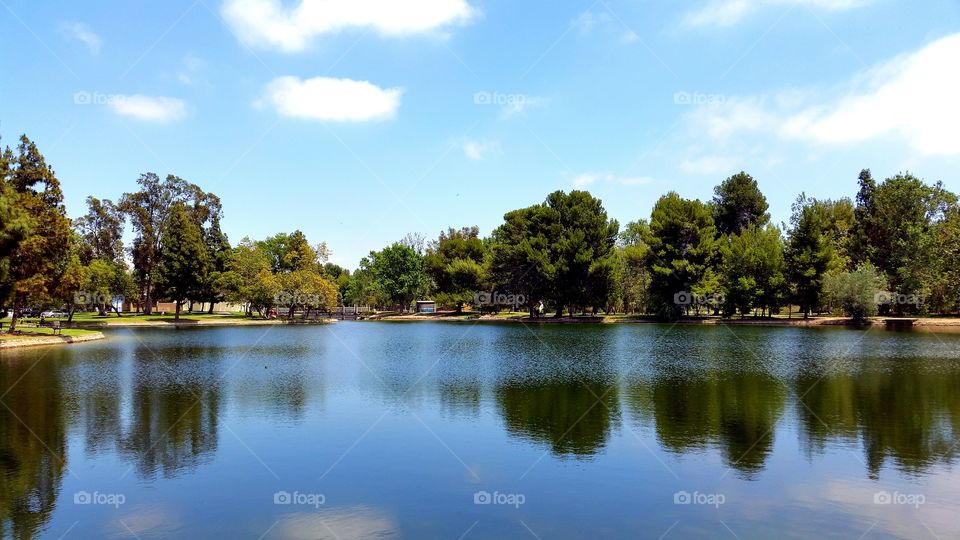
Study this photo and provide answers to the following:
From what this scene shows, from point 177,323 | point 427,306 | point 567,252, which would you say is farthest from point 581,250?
point 177,323

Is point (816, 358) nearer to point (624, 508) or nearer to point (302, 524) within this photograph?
point (624, 508)

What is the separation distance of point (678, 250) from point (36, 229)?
249 feet

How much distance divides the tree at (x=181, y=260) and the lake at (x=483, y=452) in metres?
60.3

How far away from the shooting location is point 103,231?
109 meters

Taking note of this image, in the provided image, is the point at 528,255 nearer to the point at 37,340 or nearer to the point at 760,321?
the point at 760,321

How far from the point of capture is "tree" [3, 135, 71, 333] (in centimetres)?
4875

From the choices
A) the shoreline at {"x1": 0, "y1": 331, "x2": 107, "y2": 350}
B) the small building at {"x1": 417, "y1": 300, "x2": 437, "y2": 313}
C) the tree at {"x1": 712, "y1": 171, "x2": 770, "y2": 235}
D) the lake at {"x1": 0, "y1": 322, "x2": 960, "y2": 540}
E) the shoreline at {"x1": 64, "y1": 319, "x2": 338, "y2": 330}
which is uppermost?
the tree at {"x1": 712, "y1": 171, "x2": 770, "y2": 235}

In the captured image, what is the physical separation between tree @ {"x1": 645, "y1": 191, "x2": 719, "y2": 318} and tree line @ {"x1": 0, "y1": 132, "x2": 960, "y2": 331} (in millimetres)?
194

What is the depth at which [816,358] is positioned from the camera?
40.8 metres

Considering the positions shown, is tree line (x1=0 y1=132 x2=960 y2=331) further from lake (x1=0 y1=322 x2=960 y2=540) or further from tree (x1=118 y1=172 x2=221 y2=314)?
lake (x1=0 y1=322 x2=960 y2=540)

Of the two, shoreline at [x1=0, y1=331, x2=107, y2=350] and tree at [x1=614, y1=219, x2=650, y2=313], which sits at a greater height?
tree at [x1=614, y1=219, x2=650, y2=313]

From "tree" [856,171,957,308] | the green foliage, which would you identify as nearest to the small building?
the green foliage

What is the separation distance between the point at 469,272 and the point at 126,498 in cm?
10567

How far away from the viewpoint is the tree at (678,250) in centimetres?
8731
